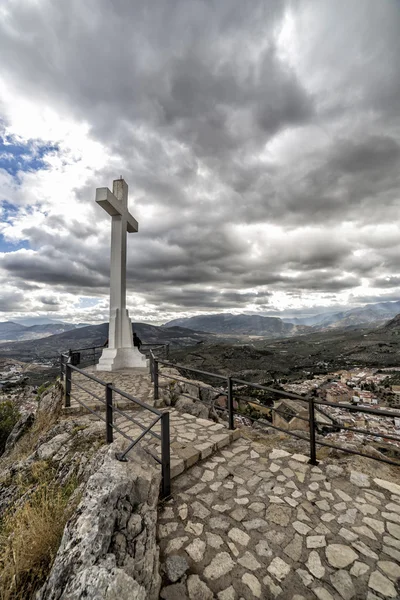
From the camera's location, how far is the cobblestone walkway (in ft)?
7.38

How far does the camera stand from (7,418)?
22203mm

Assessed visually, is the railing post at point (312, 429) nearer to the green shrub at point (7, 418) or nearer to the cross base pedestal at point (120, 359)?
the cross base pedestal at point (120, 359)

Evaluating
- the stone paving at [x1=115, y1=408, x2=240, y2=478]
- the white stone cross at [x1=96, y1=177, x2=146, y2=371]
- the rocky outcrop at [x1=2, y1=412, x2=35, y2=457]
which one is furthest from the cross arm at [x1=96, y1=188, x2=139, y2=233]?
the rocky outcrop at [x1=2, y1=412, x2=35, y2=457]

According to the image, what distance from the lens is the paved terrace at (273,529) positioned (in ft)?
7.39

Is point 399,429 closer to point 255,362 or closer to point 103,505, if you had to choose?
point 103,505

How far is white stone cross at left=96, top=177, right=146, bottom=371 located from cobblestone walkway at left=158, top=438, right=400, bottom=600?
7.64 m

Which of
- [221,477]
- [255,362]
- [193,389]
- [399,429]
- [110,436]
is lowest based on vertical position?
[255,362]

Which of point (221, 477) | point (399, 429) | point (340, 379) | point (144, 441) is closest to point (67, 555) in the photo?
point (221, 477)

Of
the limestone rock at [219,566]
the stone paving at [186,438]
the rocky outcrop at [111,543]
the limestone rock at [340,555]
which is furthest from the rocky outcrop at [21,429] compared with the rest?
the limestone rock at [340,555]

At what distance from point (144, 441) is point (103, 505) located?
2323 mm

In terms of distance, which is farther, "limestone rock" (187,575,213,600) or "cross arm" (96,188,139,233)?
"cross arm" (96,188,139,233)

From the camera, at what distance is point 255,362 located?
70438 millimetres

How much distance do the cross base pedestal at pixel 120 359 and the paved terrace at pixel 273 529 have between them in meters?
6.54

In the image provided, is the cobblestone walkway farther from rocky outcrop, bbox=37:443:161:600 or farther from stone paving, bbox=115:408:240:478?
rocky outcrop, bbox=37:443:161:600
